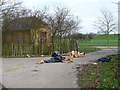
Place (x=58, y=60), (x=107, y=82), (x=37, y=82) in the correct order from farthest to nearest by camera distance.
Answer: (x=58, y=60)
(x=37, y=82)
(x=107, y=82)

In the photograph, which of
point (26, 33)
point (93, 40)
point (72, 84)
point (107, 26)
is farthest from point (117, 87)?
point (93, 40)

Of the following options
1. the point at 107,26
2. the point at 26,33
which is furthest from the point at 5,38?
the point at 107,26

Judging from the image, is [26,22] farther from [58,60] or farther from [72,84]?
[72,84]

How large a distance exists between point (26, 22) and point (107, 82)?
87.6ft

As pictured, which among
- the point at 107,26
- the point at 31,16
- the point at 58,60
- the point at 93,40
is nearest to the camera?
the point at 58,60

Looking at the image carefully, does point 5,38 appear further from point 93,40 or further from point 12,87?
point 93,40

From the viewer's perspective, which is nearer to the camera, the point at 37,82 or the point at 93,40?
the point at 37,82

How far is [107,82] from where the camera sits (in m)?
9.49

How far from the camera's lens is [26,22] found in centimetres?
3531

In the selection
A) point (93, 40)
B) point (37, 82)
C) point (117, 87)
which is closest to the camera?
point (117, 87)

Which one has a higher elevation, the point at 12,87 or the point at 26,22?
the point at 26,22

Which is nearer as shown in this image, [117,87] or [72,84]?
[117,87]

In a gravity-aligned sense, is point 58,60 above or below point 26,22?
below

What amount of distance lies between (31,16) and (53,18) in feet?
19.4
